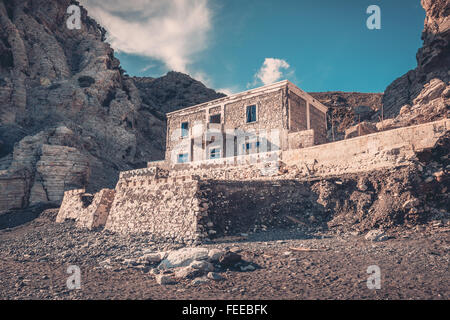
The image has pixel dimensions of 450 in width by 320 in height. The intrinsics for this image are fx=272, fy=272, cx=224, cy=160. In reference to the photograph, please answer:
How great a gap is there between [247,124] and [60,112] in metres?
24.8

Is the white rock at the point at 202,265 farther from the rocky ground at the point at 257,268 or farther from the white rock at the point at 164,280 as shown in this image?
the white rock at the point at 164,280

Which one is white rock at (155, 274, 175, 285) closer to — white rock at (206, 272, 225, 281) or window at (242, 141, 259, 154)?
white rock at (206, 272, 225, 281)

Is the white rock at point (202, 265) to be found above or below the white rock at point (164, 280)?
above

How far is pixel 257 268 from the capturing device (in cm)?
820

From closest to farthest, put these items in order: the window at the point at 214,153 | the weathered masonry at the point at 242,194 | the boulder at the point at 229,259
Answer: the boulder at the point at 229,259, the weathered masonry at the point at 242,194, the window at the point at 214,153

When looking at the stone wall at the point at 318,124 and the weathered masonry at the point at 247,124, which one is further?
the stone wall at the point at 318,124

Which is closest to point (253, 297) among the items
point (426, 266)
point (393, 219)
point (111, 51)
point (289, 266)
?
point (289, 266)

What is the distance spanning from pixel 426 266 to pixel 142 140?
131 feet

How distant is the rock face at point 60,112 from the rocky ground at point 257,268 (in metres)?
13.2

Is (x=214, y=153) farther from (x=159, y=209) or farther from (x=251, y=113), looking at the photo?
(x=159, y=209)

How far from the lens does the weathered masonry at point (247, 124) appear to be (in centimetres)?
2219

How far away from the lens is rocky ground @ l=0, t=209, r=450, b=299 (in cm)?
653

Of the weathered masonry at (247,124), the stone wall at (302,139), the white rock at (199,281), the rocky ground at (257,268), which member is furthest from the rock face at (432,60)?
the white rock at (199,281)

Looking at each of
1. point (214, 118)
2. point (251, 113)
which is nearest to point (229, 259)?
point (251, 113)
